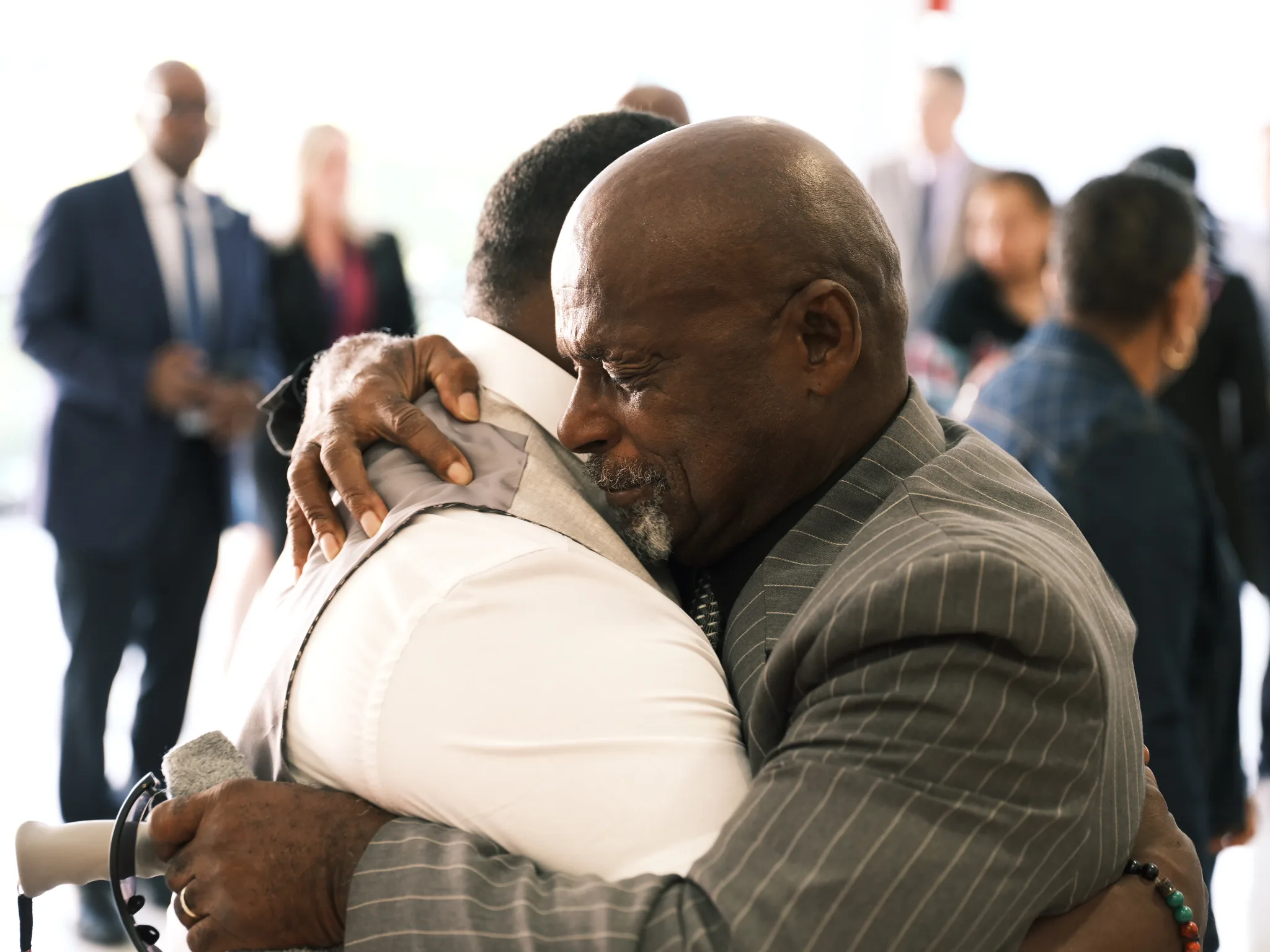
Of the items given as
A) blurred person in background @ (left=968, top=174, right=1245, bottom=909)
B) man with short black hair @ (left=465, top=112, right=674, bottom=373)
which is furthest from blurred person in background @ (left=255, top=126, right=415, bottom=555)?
man with short black hair @ (left=465, top=112, right=674, bottom=373)

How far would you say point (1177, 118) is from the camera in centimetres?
741

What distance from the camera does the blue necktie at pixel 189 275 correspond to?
11.4 feet

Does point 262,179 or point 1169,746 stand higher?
point 262,179

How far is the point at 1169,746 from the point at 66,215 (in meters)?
2.86

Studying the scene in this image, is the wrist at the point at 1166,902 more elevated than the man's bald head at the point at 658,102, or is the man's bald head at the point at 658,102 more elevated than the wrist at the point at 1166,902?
the man's bald head at the point at 658,102

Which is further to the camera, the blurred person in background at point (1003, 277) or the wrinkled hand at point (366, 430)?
the blurred person in background at point (1003, 277)

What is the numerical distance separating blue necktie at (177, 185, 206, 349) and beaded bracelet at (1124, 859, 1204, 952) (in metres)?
2.97

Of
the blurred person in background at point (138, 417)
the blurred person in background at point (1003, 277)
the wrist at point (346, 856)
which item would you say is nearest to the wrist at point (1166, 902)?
the wrist at point (346, 856)

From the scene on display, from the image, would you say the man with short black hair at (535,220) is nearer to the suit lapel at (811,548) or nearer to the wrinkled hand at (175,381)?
the suit lapel at (811,548)

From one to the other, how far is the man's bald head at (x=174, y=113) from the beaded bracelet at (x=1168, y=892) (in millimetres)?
3143

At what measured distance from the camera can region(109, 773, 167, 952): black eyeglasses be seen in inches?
41.3

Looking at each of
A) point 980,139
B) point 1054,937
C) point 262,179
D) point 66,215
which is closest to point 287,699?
point 1054,937

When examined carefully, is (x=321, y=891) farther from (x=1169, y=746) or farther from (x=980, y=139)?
(x=980, y=139)

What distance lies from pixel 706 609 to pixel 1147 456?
131cm
